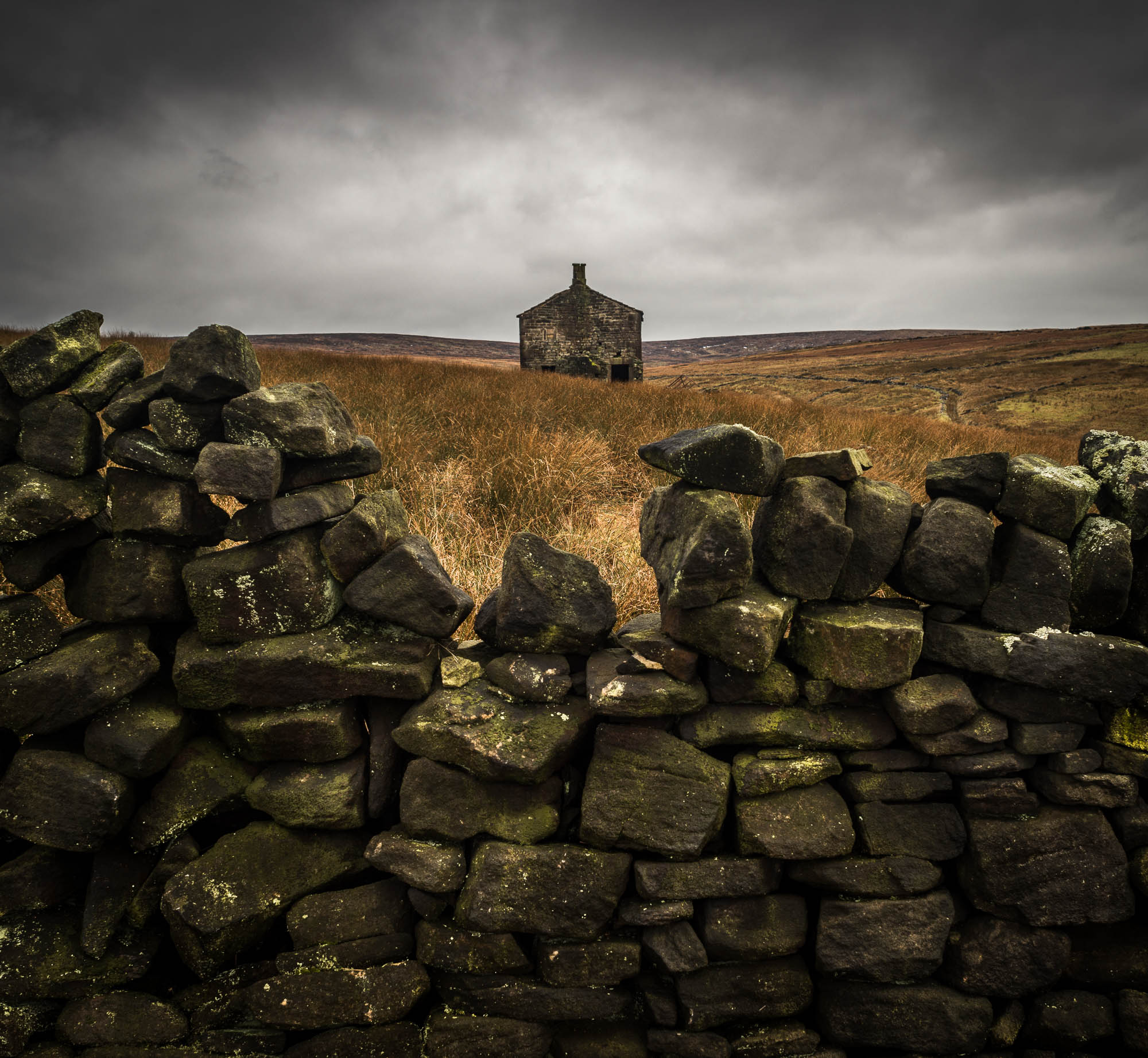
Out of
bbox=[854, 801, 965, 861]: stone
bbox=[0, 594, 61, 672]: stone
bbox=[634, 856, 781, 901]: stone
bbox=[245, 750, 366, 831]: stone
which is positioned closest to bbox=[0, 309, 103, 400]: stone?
bbox=[0, 594, 61, 672]: stone

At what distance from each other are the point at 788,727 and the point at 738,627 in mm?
438

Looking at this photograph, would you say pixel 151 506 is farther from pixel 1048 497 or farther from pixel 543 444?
pixel 543 444

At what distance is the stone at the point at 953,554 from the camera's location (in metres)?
1.99

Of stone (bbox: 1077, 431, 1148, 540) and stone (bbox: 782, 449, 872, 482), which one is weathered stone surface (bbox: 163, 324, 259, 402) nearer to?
stone (bbox: 782, 449, 872, 482)

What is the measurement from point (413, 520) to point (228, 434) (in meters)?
2.23

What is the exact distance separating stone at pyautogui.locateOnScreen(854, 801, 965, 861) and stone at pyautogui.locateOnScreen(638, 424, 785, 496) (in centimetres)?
118

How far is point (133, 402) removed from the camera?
1.99 m

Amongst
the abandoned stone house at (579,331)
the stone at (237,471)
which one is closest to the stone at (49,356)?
the stone at (237,471)

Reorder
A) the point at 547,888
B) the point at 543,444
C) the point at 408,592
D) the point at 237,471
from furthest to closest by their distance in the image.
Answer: the point at 543,444 < the point at 408,592 < the point at 547,888 < the point at 237,471

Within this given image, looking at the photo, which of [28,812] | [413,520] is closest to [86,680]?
[28,812]

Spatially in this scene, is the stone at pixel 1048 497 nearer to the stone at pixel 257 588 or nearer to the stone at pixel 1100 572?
the stone at pixel 1100 572

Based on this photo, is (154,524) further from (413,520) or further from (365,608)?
(413,520)

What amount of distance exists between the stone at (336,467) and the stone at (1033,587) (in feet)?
7.26

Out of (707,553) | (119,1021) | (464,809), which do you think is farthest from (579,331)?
(119,1021)
